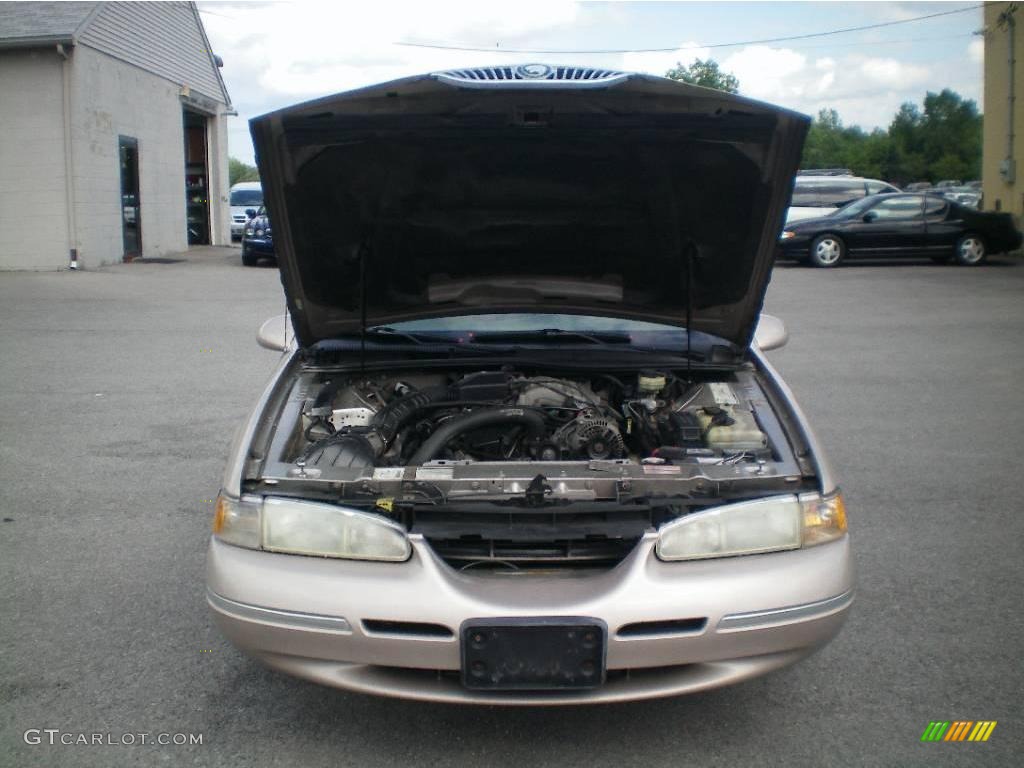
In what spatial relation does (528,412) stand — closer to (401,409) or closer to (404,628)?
(401,409)

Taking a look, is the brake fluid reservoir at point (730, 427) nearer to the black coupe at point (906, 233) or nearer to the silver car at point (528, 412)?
the silver car at point (528, 412)

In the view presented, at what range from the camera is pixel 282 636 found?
9.47 feet

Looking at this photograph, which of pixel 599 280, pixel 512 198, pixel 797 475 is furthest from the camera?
pixel 599 280

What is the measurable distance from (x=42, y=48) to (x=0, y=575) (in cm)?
1643

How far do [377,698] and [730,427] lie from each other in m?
1.53

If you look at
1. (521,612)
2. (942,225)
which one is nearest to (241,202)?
(942,225)

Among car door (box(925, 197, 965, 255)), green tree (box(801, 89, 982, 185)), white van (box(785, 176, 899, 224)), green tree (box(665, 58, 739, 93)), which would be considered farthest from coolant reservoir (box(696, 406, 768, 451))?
green tree (box(801, 89, 982, 185))

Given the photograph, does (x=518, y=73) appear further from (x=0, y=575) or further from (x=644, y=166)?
(x=0, y=575)

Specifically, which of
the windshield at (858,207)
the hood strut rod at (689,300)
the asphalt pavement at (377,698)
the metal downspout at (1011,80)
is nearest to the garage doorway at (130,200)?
the asphalt pavement at (377,698)

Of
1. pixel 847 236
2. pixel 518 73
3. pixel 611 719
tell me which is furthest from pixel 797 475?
pixel 847 236

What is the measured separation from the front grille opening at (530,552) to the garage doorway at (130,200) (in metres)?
19.5

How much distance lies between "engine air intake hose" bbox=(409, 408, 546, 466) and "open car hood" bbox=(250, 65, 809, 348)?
675 millimetres

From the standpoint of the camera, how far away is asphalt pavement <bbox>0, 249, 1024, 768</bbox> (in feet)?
10.2

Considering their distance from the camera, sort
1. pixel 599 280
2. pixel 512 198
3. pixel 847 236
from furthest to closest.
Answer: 1. pixel 847 236
2. pixel 599 280
3. pixel 512 198
